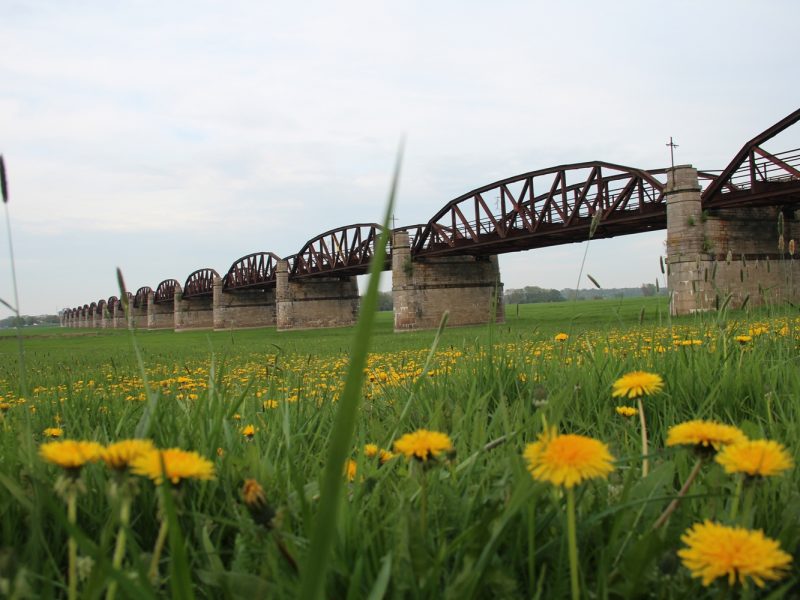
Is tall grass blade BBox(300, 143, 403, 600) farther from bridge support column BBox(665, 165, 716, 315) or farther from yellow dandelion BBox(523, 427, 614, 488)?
bridge support column BBox(665, 165, 716, 315)

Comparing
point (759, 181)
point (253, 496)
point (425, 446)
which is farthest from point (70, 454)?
point (759, 181)

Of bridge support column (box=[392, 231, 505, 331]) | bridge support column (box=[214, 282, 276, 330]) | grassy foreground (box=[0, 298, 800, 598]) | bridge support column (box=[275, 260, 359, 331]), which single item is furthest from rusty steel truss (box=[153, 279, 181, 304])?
grassy foreground (box=[0, 298, 800, 598])

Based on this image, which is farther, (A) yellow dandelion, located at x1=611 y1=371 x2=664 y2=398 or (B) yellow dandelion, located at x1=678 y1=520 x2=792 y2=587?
(A) yellow dandelion, located at x1=611 y1=371 x2=664 y2=398

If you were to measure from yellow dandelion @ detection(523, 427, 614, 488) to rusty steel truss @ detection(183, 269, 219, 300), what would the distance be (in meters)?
79.5

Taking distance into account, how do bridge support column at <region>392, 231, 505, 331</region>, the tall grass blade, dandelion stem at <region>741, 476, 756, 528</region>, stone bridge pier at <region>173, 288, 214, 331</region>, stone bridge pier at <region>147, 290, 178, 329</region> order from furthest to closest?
stone bridge pier at <region>147, 290, 178, 329</region> → stone bridge pier at <region>173, 288, 214, 331</region> → bridge support column at <region>392, 231, 505, 331</region> → dandelion stem at <region>741, 476, 756, 528</region> → the tall grass blade

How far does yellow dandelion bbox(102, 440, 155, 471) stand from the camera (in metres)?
0.84

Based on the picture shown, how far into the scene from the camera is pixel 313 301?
59.1 m

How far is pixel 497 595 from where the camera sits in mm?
987

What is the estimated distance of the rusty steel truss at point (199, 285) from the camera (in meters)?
81.4

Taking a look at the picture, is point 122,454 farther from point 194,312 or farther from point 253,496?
point 194,312

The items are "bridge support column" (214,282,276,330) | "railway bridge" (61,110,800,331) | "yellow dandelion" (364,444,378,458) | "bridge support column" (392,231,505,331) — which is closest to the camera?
"yellow dandelion" (364,444,378,458)

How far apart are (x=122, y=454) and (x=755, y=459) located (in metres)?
0.95

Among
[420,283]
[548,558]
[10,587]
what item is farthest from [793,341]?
[420,283]

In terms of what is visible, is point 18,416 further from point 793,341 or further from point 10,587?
point 793,341
